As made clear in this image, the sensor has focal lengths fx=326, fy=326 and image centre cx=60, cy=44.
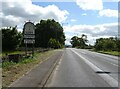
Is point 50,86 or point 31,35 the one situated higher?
point 31,35

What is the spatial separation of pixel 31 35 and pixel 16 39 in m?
42.0

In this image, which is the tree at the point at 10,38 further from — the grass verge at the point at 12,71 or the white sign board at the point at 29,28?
the grass verge at the point at 12,71

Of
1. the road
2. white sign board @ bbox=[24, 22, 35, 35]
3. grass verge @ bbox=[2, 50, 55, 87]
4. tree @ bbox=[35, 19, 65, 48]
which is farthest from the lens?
tree @ bbox=[35, 19, 65, 48]

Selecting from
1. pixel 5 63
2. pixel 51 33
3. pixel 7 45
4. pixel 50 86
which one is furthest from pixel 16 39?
pixel 51 33

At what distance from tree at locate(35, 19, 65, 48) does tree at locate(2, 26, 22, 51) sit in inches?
2931

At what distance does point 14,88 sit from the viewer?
40.9 ft

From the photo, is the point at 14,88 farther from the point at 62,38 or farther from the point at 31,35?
the point at 62,38

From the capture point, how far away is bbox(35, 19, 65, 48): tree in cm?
15510

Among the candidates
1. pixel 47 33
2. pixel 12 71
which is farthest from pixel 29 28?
pixel 47 33

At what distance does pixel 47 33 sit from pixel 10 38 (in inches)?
3142

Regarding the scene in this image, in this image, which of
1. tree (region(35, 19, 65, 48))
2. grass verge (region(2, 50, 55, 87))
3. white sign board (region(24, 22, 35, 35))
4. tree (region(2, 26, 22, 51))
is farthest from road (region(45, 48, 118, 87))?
tree (region(35, 19, 65, 48))

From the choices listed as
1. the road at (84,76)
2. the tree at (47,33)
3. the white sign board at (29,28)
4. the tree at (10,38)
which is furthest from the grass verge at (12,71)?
the tree at (47,33)

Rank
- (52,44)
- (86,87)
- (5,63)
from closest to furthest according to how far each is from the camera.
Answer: (86,87) → (5,63) → (52,44)

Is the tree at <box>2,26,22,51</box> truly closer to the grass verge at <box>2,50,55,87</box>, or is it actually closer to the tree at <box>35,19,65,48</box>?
the grass verge at <box>2,50,55,87</box>
